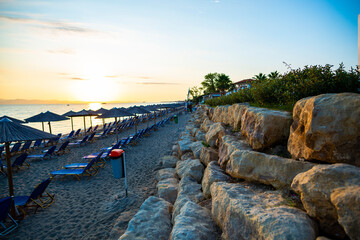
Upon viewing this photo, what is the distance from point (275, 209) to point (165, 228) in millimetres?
1773

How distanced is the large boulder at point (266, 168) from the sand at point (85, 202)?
2352mm

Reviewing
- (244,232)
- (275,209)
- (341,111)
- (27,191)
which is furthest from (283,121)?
(27,191)

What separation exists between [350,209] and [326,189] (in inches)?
10.4

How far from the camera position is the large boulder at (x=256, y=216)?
5.68 feet

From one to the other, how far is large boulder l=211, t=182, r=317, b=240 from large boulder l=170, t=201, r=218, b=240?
0.15 m

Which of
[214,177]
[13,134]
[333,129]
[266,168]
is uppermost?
[333,129]

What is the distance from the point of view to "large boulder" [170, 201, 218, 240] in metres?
2.32

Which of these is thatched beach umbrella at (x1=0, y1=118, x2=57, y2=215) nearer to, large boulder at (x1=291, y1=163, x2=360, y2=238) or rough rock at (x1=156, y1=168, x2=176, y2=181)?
rough rock at (x1=156, y1=168, x2=176, y2=181)

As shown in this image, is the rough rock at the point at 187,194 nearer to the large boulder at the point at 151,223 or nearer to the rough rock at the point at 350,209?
the large boulder at the point at 151,223

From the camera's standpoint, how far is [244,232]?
80.6 inches

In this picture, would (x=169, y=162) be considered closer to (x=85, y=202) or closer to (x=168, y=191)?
(x=168, y=191)

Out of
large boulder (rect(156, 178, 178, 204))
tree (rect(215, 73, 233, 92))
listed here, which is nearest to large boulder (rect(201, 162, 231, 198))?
large boulder (rect(156, 178, 178, 204))

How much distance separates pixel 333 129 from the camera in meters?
2.00

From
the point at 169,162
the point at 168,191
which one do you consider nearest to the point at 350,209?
the point at 168,191
